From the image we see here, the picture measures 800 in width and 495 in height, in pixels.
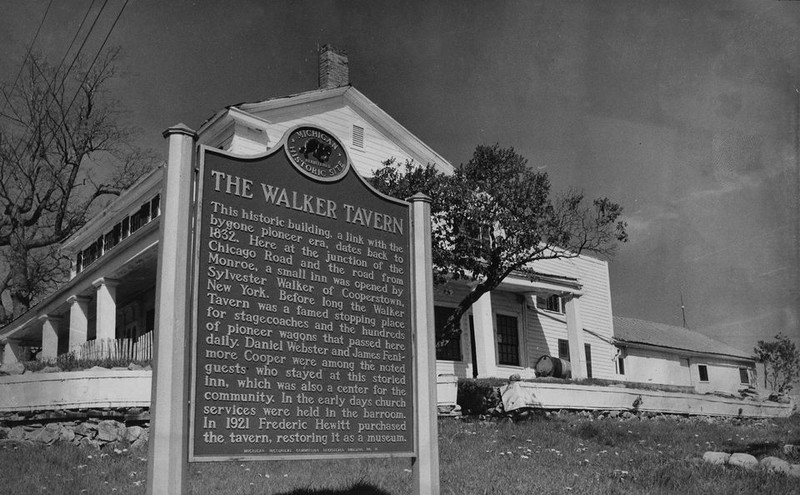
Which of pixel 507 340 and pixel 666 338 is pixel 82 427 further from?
pixel 666 338

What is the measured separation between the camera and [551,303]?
31281mm

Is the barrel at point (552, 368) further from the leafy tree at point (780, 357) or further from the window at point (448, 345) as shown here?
the leafy tree at point (780, 357)

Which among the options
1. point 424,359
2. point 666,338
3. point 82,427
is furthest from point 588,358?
point 424,359

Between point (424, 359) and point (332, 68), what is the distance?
19105mm

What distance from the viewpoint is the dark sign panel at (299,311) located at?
20.3ft

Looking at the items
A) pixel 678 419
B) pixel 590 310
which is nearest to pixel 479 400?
pixel 678 419

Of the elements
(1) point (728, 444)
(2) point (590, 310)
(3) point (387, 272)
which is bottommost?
(1) point (728, 444)

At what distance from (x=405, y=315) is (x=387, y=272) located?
1.49 ft

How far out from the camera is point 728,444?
14.9 metres

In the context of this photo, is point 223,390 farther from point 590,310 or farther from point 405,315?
point 590,310

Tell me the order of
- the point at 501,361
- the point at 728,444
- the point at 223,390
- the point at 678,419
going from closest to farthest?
1. the point at 223,390
2. the point at 728,444
3. the point at 678,419
4. the point at 501,361

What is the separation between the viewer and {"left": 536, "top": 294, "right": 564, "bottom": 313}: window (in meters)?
30.4

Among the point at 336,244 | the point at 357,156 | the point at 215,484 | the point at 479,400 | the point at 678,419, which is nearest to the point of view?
Answer: the point at 336,244

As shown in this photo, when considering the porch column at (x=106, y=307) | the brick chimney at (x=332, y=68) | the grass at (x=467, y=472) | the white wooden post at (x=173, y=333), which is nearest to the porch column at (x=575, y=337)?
the brick chimney at (x=332, y=68)
